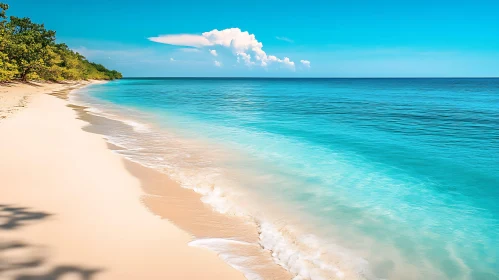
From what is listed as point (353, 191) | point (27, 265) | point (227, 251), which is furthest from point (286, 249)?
point (353, 191)

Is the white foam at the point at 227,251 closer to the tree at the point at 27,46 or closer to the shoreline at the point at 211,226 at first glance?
the shoreline at the point at 211,226

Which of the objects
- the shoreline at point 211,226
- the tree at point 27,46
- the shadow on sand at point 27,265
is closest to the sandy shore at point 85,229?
the shadow on sand at point 27,265

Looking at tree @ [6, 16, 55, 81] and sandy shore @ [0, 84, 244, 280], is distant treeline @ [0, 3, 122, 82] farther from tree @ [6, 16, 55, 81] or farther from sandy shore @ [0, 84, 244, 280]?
sandy shore @ [0, 84, 244, 280]

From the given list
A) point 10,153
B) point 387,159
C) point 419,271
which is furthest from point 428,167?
point 10,153

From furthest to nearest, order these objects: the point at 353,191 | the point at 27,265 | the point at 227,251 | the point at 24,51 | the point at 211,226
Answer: the point at 24,51 < the point at 353,191 < the point at 211,226 < the point at 227,251 < the point at 27,265

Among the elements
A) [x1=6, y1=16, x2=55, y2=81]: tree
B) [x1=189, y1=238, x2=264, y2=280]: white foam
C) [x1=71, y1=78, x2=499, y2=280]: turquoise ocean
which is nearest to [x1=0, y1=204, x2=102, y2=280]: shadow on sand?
[x1=189, y1=238, x2=264, y2=280]: white foam

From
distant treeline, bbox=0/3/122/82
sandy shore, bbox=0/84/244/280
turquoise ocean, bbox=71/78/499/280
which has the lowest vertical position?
turquoise ocean, bbox=71/78/499/280

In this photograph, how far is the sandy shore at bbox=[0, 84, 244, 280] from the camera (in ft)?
13.2

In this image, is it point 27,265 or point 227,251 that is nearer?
point 27,265

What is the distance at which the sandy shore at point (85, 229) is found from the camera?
4031 mm

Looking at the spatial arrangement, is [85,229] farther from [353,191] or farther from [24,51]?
[24,51]

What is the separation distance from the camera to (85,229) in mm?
5000

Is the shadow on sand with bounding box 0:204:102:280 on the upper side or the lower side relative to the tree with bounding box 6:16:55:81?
lower

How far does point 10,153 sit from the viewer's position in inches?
348
